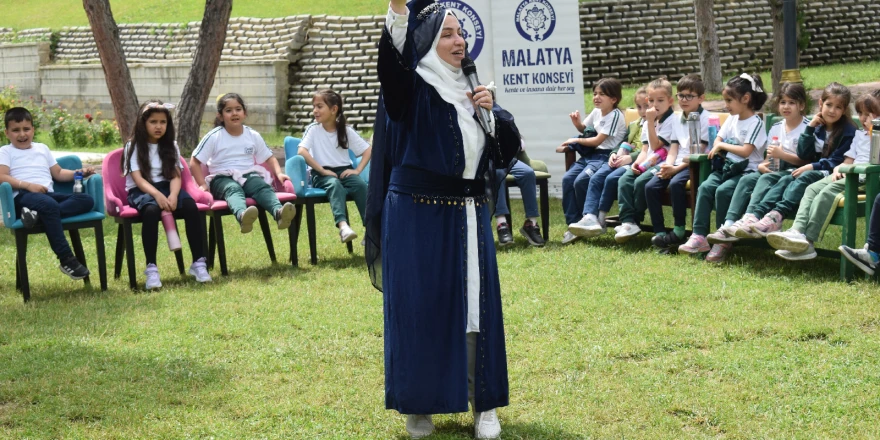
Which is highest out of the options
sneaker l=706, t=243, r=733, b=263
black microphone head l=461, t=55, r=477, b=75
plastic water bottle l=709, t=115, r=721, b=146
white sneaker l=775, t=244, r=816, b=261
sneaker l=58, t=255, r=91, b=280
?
black microphone head l=461, t=55, r=477, b=75

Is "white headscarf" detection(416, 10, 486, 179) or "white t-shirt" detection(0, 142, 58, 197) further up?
"white headscarf" detection(416, 10, 486, 179)

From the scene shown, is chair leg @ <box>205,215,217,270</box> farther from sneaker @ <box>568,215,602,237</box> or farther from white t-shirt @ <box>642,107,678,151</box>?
white t-shirt @ <box>642,107,678,151</box>

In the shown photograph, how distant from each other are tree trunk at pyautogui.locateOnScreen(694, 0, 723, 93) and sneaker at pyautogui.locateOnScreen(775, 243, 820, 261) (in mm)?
13666

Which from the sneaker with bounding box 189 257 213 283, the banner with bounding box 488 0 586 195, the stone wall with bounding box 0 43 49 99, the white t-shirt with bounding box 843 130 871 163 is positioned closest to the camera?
the white t-shirt with bounding box 843 130 871 163

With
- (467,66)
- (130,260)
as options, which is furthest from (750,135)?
(130,260)

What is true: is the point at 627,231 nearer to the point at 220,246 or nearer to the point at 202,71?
the point at 220,246

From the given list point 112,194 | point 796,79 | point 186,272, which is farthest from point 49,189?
point 796,79

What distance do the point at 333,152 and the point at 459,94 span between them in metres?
4.40

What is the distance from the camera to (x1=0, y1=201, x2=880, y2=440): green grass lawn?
437cm

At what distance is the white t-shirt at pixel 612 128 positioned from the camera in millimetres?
8641

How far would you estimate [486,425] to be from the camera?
4.12 metres

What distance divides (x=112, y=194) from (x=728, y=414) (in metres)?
4.94

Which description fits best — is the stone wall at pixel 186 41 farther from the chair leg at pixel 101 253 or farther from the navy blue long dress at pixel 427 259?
the navy blue long dress at pixel 427 259

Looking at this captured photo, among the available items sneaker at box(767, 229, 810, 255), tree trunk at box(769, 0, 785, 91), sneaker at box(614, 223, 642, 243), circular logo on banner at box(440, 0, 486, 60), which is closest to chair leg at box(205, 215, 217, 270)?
sneaker at box(614, 223, 642, 243)
